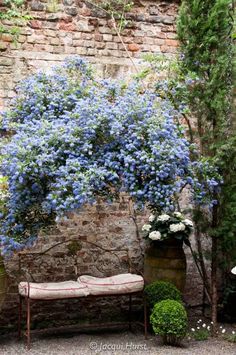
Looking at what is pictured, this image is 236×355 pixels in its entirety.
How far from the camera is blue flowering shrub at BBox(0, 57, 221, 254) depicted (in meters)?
4.73

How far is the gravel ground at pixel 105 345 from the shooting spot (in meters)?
5.00

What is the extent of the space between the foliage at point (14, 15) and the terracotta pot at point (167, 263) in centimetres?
279

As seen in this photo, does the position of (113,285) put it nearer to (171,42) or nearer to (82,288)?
(82,288)

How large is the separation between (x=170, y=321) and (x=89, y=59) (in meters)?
3.06

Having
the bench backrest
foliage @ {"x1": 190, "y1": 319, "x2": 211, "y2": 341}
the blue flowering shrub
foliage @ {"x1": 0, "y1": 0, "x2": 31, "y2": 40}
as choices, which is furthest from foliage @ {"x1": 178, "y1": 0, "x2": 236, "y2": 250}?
foliage @ {"x1": 0, "y1": 0, "x2": 31, "y2": 40}

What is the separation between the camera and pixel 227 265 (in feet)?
20.2

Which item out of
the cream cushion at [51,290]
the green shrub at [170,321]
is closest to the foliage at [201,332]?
the green shrub at [170,321]

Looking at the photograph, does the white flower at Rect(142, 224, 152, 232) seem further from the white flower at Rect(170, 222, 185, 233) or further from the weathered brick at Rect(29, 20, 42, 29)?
the weathered brick at Rect(29, 20, 42, 29)

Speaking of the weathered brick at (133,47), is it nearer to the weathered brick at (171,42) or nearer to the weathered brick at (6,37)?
the weathered brick at (171,42)

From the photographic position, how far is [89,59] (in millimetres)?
6277

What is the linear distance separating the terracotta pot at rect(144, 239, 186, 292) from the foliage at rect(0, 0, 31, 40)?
2793 mm

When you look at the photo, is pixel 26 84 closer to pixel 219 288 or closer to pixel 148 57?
pixel 148 57

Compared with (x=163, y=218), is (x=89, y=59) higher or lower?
higher

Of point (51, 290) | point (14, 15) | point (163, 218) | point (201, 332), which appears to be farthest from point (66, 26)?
point (201, 332)
